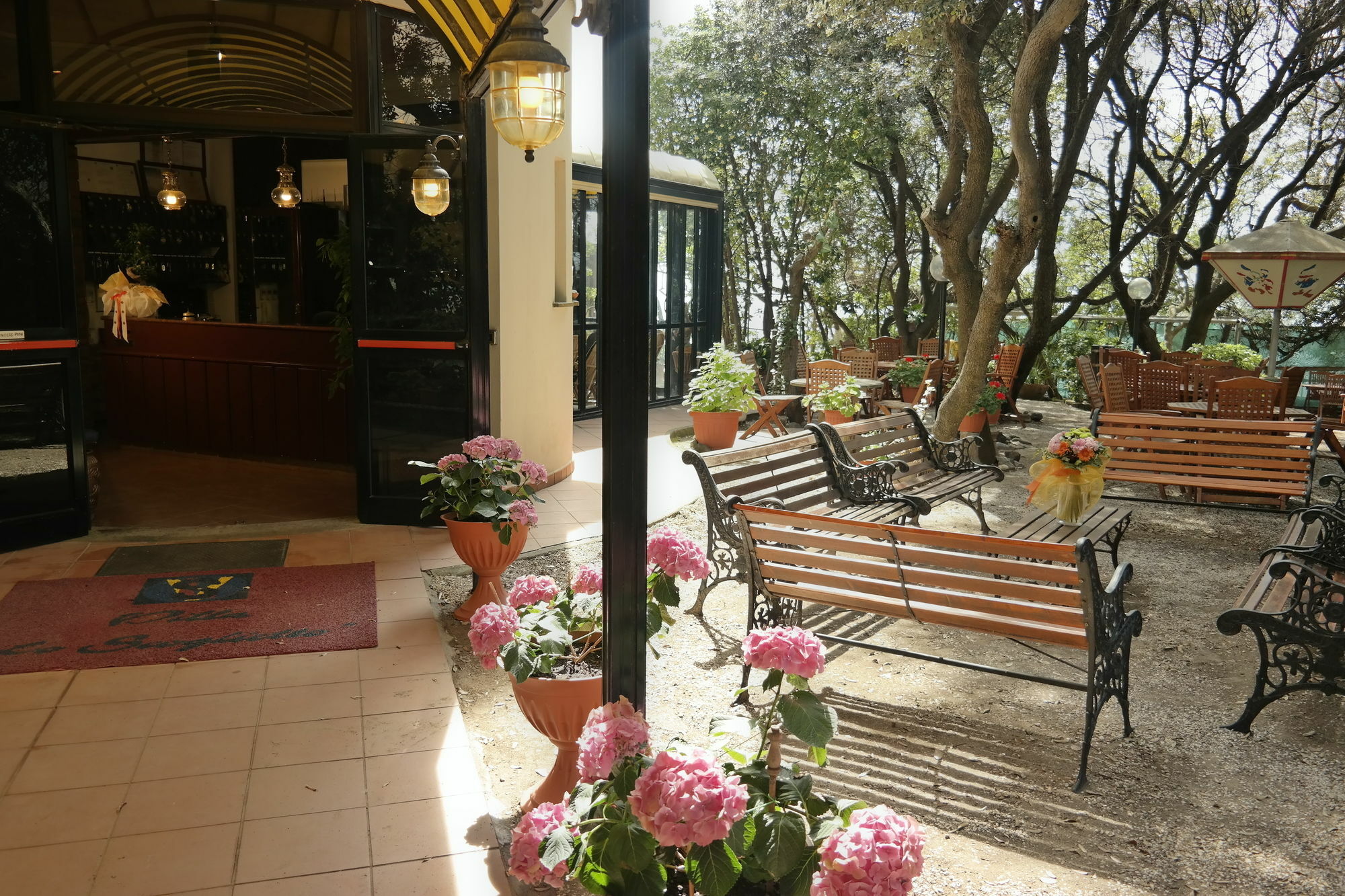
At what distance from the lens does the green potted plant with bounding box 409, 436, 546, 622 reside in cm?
480

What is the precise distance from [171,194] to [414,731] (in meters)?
9.08

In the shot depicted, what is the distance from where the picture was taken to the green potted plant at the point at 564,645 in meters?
2.99

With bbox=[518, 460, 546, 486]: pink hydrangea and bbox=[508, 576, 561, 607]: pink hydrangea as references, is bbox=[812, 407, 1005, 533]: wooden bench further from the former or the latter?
bbox=[508, 576, 561, 607]: pink hydrangea

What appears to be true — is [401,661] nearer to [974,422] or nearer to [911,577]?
[911,577]

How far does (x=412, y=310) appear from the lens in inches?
263

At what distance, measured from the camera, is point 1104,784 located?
345 cm

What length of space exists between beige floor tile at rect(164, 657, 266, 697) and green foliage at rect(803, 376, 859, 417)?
719cm

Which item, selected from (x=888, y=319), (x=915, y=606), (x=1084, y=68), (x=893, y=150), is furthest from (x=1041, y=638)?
(x=888, y=319)

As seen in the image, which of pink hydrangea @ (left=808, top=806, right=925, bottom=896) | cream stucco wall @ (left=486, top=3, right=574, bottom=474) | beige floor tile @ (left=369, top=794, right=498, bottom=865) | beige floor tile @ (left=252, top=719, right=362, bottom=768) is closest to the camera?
pink hydrangea @ (left=808, top=806, right=925, bottom=896)

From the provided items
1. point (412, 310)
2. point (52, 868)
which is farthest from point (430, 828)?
point (412, 310)

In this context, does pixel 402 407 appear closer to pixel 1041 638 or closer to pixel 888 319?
pixel 1041 638

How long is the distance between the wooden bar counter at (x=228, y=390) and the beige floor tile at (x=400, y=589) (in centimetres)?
347

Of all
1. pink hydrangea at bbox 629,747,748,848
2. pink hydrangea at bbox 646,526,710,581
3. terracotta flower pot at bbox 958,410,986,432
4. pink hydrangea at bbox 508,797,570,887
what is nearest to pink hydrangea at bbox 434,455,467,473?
pink hydrangea at bbox 646,526,710,581

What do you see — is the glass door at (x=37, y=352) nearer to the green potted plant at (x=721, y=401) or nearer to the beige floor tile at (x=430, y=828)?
the beige floor tile at (x=430, y=828)
